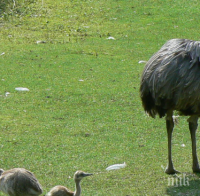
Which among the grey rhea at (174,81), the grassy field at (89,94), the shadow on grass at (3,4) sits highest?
the grey rhea at (174,81)

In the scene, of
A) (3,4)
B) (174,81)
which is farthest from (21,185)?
(3,4)

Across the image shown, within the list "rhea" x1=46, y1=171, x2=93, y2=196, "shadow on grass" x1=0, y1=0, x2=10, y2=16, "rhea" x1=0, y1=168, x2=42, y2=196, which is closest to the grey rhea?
"rhea" x1=46, y1=171, x2=93, y2=196

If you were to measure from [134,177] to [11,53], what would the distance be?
690cm

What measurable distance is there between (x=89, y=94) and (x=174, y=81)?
13.3 feet

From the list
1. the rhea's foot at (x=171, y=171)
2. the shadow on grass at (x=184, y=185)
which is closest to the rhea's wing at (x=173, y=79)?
the rhea's foot at (x=171, y=171)

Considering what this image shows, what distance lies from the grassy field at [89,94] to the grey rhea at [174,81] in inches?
31.9

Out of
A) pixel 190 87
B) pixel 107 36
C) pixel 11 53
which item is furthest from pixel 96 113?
pixel 107 36

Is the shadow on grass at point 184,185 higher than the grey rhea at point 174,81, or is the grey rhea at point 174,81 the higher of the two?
the grey rhea at point 174,81

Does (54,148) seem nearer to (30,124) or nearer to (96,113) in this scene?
(30,124)

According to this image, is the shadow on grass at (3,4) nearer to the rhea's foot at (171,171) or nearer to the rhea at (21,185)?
the rhea's foot at (171,171)

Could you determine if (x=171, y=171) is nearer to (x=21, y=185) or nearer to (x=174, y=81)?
(x=174, y=81)

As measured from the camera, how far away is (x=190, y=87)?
6.17 m

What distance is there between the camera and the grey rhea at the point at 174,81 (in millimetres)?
6188

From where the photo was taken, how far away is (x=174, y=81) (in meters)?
6.22
